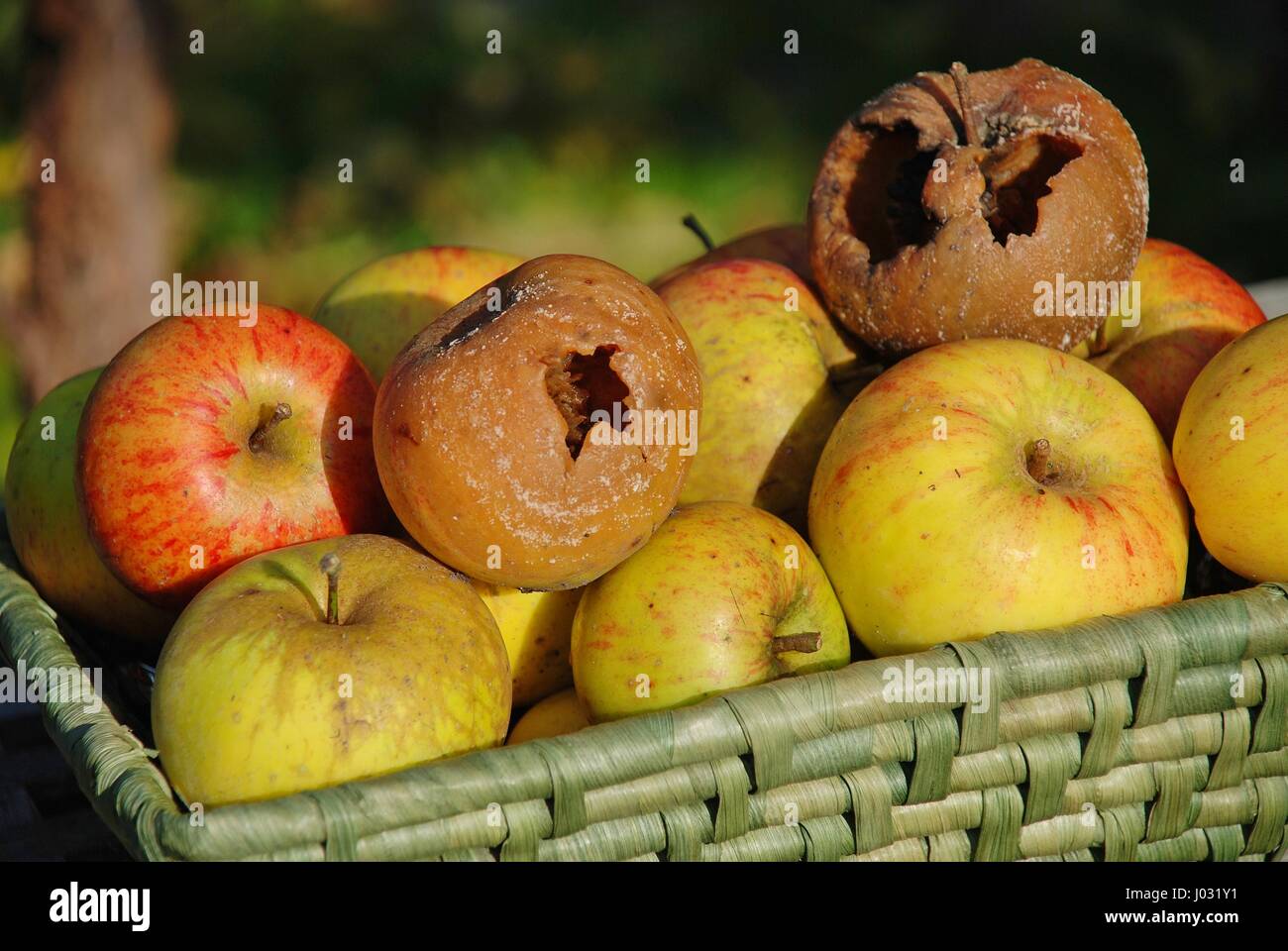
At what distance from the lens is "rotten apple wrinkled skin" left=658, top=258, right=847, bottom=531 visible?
1.84 m

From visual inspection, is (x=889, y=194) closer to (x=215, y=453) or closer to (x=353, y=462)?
(x=353, y=462)

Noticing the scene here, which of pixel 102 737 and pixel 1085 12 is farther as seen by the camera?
pixel 1085 12

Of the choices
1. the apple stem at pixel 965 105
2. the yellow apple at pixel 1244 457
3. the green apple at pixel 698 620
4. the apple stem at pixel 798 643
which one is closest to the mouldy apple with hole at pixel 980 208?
the apple stem at pixel 965 105

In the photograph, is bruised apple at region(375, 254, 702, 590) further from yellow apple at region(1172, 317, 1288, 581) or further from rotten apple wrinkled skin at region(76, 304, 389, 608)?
yellow apple at region(1172, 317, 1288, 581)

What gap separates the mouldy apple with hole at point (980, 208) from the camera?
5.79ft

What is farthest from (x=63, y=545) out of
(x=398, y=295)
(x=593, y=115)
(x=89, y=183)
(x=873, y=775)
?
(x=593, y=115)

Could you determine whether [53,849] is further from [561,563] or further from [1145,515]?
[1145,515]

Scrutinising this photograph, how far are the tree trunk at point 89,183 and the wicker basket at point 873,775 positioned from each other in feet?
9.24

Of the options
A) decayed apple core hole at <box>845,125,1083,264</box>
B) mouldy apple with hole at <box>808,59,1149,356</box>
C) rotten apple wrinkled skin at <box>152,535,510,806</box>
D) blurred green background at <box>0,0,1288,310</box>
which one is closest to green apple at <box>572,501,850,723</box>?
rotten apple wrinkled skin at <box>152,535,510,806</box>

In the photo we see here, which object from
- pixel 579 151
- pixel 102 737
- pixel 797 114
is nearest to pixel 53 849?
pixel 102 737

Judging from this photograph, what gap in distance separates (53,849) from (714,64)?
17.6 ft

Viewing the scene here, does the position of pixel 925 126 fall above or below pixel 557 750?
above

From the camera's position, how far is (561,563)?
150cm
